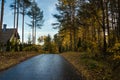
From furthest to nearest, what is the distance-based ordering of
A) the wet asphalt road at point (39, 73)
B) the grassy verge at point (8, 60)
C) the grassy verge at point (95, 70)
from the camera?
the grassy verge at point (8, 60) → the wet asphalt road at point (39, 73) → the grassy verge at point (95, 70)

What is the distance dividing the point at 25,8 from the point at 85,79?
174 feet

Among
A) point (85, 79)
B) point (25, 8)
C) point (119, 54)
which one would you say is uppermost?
point (25, 8)

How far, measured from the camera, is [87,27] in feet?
175

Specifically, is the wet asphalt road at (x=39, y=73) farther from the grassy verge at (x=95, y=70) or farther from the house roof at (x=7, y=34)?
the house roof at (x=7, y=34)

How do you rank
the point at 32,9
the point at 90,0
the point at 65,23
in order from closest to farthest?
1. the point at 90,0
2. the point at 65,23
3. the point at 32,9

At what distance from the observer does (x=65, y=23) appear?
5991cm

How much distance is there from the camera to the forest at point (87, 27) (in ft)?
92.5

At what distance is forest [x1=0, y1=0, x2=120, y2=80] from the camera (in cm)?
2819

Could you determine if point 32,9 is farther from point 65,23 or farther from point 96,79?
point 96,79

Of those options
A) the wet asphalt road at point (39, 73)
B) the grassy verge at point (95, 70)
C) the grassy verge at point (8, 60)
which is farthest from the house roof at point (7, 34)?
the wet asphalt road at point (39, 73)

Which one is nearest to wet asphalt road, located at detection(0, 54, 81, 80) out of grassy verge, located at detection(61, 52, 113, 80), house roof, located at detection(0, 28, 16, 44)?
grassy verge, located at detection(61, 52, 113, 80)

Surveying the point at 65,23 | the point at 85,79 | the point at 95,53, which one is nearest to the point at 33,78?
the point at 85,79

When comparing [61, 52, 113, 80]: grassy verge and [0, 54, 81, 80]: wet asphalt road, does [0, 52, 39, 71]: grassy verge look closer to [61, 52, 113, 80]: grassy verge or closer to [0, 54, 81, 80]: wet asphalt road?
[0, 54, 81, 80]: wet asphalt road

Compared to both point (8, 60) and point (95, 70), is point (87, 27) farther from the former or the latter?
point (95, 70)
